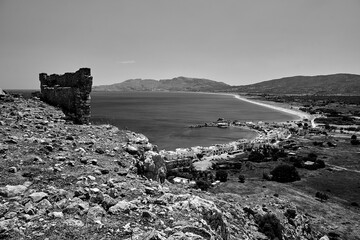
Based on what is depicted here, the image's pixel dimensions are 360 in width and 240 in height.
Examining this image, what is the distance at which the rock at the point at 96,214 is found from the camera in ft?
20.7

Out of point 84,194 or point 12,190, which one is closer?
point 12,190

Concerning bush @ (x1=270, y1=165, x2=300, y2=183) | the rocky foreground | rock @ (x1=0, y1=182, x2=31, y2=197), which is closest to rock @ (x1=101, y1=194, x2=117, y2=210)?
the rocky foreground

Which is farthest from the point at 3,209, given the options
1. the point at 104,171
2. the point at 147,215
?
the point at 147,215

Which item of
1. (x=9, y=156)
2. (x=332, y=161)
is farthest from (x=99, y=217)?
(x=332, y=161)

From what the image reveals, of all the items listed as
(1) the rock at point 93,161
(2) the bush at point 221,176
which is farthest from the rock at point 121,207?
(2) the bush at point 221,176

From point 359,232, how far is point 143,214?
92.0 ft

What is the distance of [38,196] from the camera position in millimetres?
6602

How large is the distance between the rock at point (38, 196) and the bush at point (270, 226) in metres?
12.2

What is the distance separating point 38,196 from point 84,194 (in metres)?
A: 1.24

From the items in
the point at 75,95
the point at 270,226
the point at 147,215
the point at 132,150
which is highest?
the point at 75,95

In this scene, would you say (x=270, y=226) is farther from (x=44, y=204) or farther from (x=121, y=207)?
(x=44, y=204)

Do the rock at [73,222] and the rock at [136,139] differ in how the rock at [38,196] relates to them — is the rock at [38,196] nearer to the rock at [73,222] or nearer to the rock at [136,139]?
the rock at [73,222]

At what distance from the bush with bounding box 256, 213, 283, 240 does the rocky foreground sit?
Result: 1.92 meters

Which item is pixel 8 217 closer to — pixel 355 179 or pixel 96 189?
pixel 96 189
